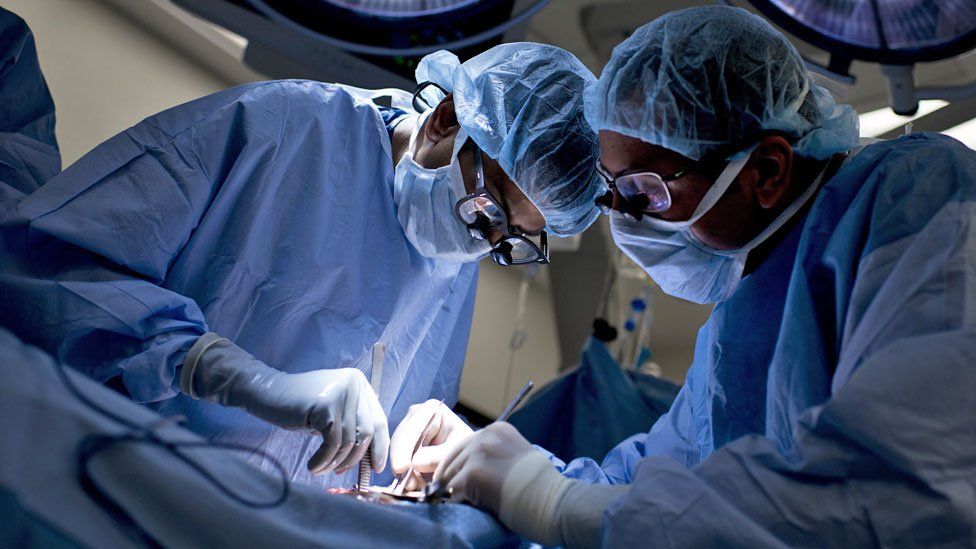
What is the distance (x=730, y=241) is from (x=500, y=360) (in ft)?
7.58

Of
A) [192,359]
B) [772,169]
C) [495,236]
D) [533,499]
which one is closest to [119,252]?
[192,359]

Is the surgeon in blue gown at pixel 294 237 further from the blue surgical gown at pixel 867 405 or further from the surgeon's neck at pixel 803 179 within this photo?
the blue surgical gown at pixel 867 405

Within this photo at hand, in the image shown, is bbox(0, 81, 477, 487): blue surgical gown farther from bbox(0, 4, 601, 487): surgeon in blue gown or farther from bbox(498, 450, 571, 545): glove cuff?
bbox(498, 450, 571, 545): glove cuff

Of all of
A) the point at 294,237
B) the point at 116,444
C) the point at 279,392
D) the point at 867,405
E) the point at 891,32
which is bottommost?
the point at 279,392

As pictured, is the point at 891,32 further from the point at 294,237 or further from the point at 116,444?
the point at 116,444

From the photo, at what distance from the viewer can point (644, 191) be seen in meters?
1.50

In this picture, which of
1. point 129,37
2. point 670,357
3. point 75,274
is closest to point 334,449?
point 75,274

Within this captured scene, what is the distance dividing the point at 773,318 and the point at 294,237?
94 centimetres

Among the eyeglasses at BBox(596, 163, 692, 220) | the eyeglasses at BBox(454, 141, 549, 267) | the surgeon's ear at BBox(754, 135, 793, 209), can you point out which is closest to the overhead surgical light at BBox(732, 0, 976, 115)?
the surgeon's ear at BBox(754, 135, 793, 209)

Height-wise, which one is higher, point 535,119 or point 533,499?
point 535,119

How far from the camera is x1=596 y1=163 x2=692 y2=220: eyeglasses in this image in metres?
1.48

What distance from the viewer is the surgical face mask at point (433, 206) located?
70.4 inches

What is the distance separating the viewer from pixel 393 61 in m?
1.94

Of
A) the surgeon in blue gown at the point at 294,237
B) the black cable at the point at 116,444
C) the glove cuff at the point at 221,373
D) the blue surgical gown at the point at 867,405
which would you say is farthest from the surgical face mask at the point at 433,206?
the black cable at the point at 116,444
